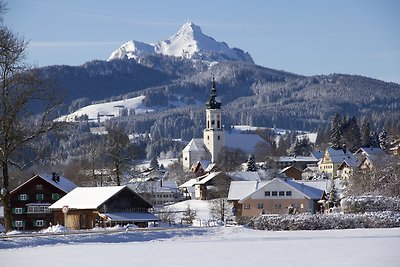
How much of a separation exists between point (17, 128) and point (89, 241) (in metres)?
7.05

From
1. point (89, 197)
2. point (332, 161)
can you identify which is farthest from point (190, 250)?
point (332, 161)

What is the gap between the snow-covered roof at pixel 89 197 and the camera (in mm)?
64688

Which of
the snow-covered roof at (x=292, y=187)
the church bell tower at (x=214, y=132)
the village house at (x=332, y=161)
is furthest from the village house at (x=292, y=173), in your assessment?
the church bell tower at (x=214, y=132)

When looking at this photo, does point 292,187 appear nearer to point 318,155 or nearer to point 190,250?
point 190,250

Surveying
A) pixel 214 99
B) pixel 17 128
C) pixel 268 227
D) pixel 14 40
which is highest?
pixel 214 99

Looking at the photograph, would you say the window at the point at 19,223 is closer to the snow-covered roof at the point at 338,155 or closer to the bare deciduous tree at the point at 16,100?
the bare deciduous tree at the point at 16,100

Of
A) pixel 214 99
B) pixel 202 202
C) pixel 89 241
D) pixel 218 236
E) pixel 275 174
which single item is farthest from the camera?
pixel 214 99

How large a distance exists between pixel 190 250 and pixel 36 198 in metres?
48.5

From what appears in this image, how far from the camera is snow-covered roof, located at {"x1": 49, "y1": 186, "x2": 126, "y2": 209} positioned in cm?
6469

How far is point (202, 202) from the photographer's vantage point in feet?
376

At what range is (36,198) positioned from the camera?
8012 centimetres

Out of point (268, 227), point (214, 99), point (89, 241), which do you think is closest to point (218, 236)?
point (89, 241)

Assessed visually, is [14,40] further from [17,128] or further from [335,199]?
[335,199]

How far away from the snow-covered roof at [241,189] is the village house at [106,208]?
24.8 metres
